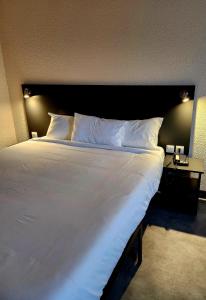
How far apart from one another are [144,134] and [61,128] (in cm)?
109

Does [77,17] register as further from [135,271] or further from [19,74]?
[135,271]

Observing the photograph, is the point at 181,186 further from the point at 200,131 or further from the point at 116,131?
the point at 116,131

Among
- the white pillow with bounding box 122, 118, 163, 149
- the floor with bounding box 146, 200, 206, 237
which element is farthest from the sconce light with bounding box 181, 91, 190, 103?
the floor with bounding box 146, 200, 206, 237

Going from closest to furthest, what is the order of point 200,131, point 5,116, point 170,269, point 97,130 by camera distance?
point 170,269
point 200,131
point 97,130
point 5,116

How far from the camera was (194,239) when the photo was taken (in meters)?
2.05

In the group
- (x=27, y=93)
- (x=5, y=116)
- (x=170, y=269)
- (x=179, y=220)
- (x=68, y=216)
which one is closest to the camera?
(x=68, y=216)

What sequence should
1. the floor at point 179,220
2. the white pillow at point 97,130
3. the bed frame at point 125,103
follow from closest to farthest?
the floor at point 179,220 < the bed frame at point 125,103 < the white pillow at point 97,130

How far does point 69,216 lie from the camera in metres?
1.37

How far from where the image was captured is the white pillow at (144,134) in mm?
2492

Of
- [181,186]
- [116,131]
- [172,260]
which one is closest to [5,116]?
[116,131]

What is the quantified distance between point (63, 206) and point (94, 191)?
0.27m

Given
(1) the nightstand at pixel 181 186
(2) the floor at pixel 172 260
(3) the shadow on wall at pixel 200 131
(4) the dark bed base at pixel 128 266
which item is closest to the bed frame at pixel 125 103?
(3) the shadow on wall at pixel 200 131

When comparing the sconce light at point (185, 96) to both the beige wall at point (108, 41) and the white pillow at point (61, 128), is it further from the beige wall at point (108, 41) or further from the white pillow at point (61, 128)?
the white pillow at point (61, 128)

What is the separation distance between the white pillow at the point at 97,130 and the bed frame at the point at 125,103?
0.59 ft
